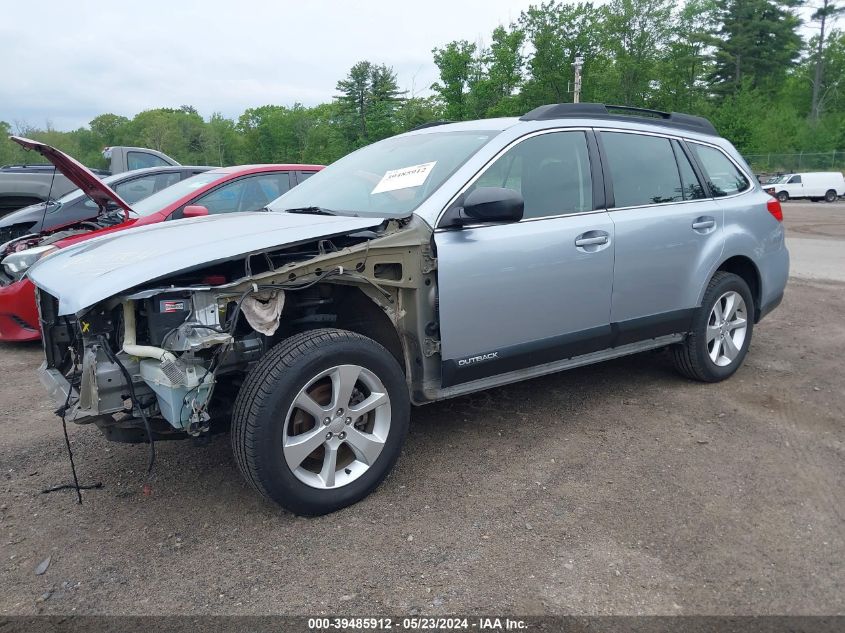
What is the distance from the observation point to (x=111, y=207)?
6070 mm

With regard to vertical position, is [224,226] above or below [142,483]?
above

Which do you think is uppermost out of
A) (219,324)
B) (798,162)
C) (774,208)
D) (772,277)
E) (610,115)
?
(798,162)

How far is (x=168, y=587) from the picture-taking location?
244cm

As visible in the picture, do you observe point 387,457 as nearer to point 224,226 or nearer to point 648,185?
point 224,226

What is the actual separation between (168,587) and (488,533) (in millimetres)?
1304

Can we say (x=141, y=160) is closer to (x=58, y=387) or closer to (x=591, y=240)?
(x=58, y=387)

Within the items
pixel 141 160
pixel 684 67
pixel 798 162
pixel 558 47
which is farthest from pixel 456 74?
pixel 141 160

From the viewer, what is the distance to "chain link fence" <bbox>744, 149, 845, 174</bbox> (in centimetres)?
4462

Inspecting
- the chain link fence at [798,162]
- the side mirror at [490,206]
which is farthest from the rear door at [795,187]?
the side mirror at [490,206]

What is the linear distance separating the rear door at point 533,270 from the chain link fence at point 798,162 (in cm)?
4746

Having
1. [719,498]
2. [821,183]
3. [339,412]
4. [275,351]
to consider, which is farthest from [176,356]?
[821,183]

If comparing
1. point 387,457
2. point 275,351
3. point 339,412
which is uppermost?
point 275,351

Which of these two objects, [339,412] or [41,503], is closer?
[339,412]

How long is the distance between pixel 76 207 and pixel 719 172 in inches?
251
